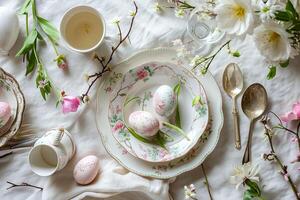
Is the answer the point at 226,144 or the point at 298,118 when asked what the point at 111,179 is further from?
the point at 298,118

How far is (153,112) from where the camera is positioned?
1.04m

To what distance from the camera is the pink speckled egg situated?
1.00 m

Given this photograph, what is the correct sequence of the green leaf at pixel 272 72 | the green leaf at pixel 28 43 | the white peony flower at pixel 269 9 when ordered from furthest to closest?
the green leaf at pixel 28 43
the green leaf at pixel 272 72
the white peony flower at pixel 269 9

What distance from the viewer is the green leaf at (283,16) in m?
0.76

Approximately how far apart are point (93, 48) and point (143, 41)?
4.4 inches

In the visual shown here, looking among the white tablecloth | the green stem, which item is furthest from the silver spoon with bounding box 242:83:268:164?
the green stem

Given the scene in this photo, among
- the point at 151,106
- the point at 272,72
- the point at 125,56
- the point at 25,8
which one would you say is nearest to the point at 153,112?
the point at 151,106

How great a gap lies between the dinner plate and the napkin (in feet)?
0.44

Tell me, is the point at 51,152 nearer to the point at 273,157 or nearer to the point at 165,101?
the point at 165,101

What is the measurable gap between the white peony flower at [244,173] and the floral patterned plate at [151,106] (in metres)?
0.11

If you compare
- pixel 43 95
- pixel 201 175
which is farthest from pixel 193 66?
pixel 43 95

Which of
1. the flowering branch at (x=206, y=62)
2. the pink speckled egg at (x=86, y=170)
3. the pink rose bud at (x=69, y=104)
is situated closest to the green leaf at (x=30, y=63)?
the pink rose bud at (x=69, y=104)

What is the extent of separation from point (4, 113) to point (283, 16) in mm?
589

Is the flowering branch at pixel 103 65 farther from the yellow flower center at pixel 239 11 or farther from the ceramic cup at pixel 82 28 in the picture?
the yellow flower center at pixel 239 11
